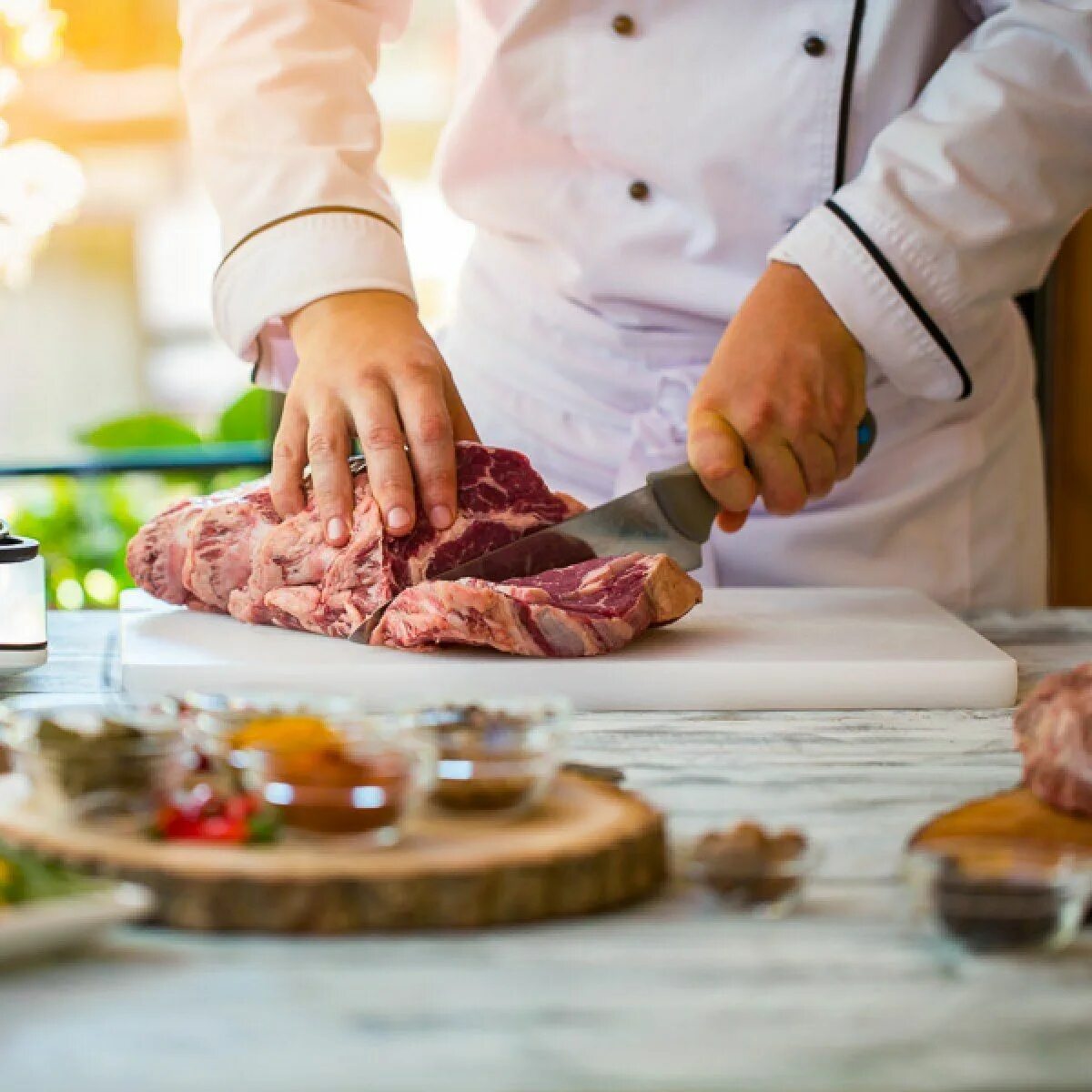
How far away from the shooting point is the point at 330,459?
2.05 m

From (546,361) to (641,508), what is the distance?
0.52 meters

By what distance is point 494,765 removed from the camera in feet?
3.42

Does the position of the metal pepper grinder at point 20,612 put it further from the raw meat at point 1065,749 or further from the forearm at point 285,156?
the raw meat at point 1065,749

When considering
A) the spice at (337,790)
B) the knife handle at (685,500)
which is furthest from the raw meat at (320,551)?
the spice at (337,790)

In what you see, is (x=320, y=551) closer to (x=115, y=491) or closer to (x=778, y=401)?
(x=778, y=401)

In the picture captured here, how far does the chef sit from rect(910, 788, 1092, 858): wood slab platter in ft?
2.98

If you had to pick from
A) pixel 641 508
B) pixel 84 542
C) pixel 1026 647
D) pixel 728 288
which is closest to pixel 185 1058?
pixel 641 508

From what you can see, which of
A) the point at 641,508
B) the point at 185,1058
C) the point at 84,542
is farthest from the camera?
the point at 84,542

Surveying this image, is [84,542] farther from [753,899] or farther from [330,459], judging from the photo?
[753,899]

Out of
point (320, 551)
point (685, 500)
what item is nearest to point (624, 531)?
point (685, 500)

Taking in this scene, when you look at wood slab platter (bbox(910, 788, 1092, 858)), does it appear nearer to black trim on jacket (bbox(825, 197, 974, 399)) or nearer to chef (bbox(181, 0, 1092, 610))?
chef (bbox(181, 0, 1092, 610))

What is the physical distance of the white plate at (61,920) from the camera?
2.95 ft

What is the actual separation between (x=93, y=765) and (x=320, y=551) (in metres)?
1.02

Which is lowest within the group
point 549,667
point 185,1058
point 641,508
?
point 185,1058
